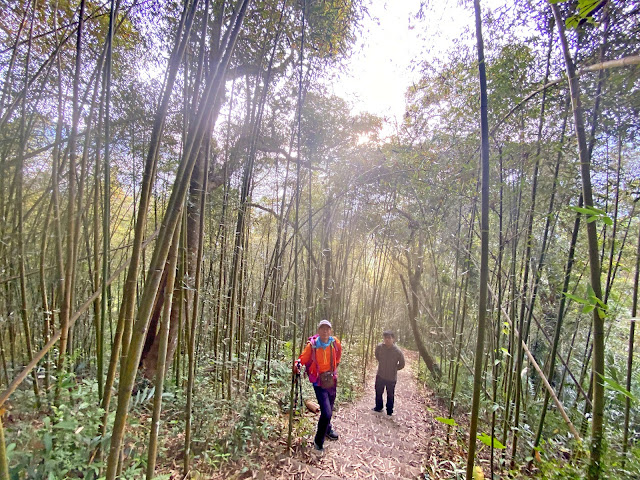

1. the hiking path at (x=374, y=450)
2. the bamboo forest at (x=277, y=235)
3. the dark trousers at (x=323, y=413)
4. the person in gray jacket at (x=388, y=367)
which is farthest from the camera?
the person in gray jacket at (x=388, y=367)

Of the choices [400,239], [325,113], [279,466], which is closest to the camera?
[279,466]

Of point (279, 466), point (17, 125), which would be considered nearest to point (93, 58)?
point (17, 125)

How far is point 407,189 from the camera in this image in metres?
4.16

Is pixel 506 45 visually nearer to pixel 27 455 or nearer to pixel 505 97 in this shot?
pixel 505 97

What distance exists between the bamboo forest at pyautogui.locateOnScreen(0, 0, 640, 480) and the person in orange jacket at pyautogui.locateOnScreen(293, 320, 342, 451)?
0.06 ft

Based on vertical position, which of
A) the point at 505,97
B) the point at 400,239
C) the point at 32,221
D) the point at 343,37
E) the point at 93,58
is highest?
the point at 343,37

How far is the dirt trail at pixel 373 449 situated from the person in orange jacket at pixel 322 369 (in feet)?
0.68

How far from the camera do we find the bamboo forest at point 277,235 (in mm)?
1083

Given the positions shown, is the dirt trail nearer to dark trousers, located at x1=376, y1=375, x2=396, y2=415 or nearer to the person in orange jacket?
dark trousers, located at x1=376, y1=375, x2=396, y2=415

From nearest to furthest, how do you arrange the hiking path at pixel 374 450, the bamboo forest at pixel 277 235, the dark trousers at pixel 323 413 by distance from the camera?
1. the bamboo forest at pixel 277 235
2. the hiking path at pixel 374 450
3. the dark trousers at pixel 323 413

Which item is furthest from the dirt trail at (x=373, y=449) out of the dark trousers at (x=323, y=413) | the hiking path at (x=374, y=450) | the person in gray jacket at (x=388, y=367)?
the person in gray jacket at (x=388, y=367)

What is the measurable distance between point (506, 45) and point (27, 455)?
10.8ft

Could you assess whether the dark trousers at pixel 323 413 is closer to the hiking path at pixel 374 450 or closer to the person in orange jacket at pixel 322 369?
the person in orange jacket at pixel 322 369

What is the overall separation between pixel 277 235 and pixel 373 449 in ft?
6.93
